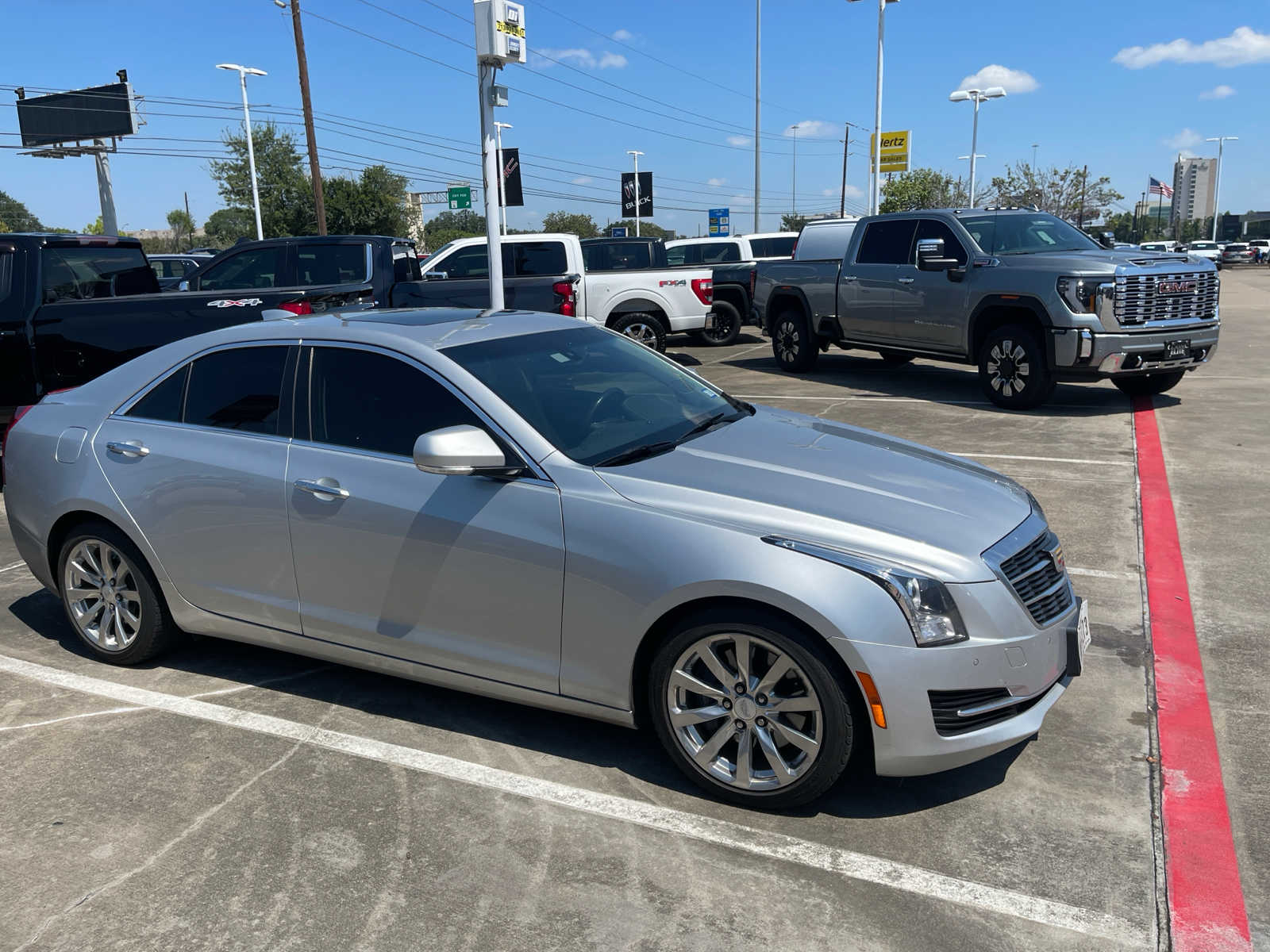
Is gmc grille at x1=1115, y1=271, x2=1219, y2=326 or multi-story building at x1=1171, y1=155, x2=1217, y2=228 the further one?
multi-story building at x1=1171, y1=155, x2=1217, y2=228

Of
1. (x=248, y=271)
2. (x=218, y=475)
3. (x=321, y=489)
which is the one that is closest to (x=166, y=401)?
(x=218, y=475)

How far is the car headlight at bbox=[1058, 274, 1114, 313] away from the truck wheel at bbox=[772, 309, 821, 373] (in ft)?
14.2

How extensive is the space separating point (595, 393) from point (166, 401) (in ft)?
6.42

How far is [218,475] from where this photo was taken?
418 cm

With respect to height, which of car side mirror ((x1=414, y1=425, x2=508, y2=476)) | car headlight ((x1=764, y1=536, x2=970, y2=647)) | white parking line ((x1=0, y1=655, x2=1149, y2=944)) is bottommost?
white parking line ((x1=0, y1=655, x2=1149, y2=944))

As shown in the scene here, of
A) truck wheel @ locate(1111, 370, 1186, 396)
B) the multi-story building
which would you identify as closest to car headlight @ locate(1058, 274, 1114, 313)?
truck wheel @ locate(1111, 370, 1186, 396)

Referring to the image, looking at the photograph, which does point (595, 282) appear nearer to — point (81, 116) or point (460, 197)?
point (460, 197)

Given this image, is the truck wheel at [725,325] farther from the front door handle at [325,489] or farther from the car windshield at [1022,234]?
the front door handle at [325,489]

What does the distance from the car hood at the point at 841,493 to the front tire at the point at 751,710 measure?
1.18ft

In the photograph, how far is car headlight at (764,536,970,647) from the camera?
307 cm

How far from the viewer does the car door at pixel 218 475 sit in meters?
4.10

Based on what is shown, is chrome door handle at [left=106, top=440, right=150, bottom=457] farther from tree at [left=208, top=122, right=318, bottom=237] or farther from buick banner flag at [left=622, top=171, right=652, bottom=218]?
tree at [left=208, top=122, right=318, bottom=237]

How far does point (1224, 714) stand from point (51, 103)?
63.9m

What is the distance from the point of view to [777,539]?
125 inches
